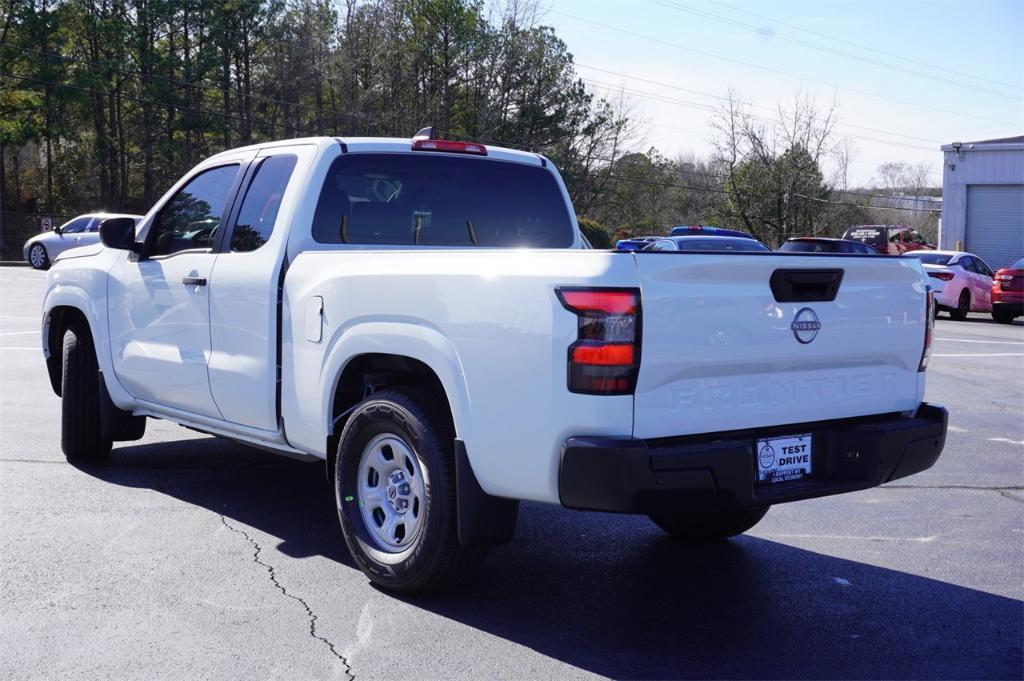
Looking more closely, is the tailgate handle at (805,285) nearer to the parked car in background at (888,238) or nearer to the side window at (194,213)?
the side window at (194,213)

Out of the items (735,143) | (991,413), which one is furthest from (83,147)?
(991,413)

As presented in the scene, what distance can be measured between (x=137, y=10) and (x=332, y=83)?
9800 mm

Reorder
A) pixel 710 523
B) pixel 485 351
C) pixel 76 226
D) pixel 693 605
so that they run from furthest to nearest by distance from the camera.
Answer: pixel 76 226 → pixel 710 523 → pixel 693 605 → pixel 485 351

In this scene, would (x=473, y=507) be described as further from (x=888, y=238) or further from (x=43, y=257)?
(x=888, y=238)

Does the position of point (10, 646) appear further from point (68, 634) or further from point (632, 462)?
point (632, 462)

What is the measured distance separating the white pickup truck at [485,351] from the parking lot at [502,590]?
1.28 ft

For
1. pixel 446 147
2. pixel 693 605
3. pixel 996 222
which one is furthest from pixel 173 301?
pixel 996 222

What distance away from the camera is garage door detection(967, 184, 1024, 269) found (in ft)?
139

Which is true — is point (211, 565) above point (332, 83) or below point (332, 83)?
below

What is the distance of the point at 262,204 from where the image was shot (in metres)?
5.86

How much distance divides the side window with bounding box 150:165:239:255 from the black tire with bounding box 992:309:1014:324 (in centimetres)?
2276

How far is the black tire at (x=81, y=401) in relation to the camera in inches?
281

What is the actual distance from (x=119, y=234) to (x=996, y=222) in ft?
139

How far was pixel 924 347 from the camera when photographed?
16.0 ft
